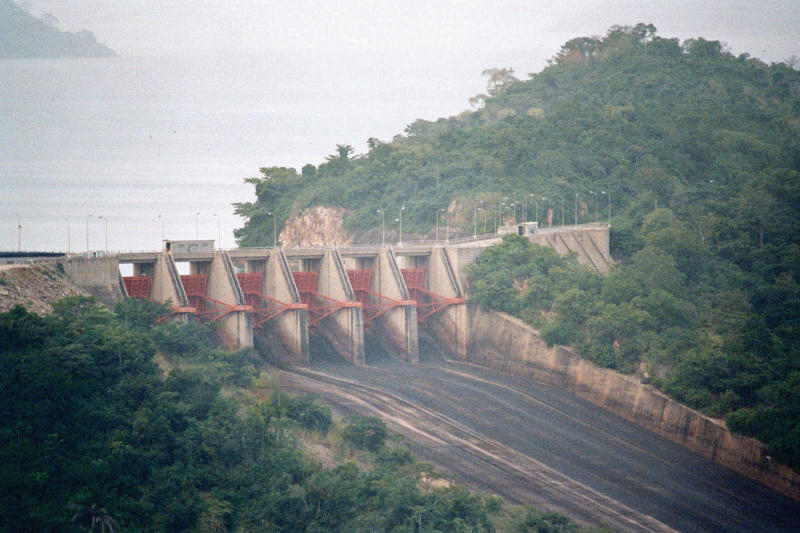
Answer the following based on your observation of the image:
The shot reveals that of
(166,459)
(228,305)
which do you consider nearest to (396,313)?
(228,305)

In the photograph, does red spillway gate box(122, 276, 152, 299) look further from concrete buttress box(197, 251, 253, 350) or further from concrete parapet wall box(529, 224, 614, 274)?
concrete parapet wall box(529, 224, 614, 274)

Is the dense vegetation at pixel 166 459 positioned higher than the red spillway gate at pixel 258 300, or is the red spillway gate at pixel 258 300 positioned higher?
the red spillway gate at pixel 258 300

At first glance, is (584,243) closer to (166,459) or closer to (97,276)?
(97,276)

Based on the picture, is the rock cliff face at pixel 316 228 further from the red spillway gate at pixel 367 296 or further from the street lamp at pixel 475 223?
the red spillway gate at pixel 367 296

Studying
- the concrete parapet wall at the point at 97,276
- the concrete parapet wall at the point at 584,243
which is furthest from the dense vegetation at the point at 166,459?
the concrete parapet wall at the point at 584,243

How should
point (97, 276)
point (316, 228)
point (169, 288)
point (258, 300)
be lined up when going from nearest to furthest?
point (97, 276) < point (169, 288) < point (258, 300) < point (316, 228)

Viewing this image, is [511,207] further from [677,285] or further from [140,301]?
[140,301]

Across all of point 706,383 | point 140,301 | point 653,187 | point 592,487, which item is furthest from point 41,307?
point 653,187
